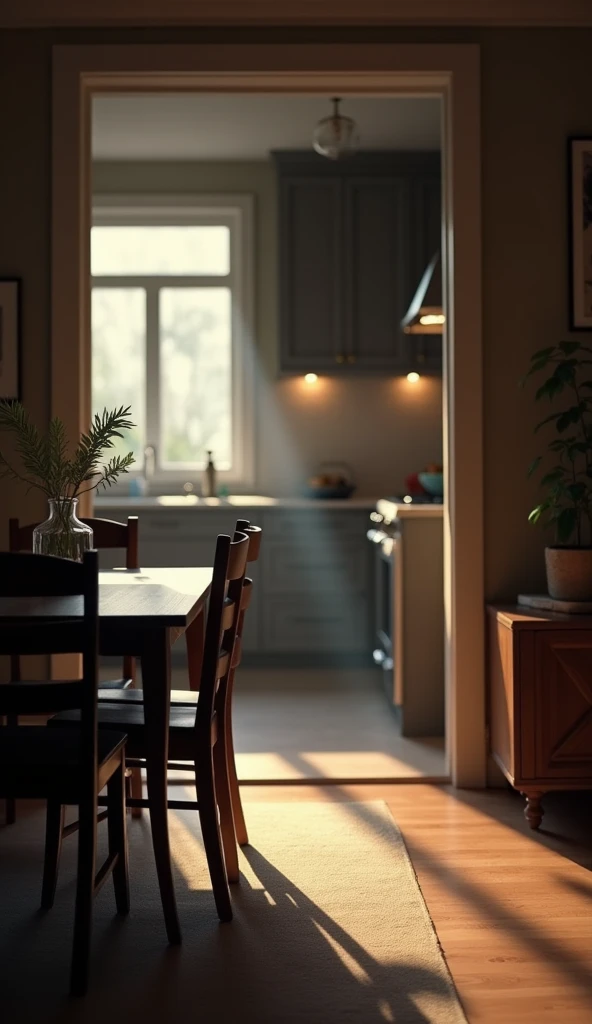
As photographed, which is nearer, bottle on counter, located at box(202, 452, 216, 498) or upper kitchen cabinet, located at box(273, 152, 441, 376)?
upper kitchen cabinet, located at box(273, 152, 441, 376)

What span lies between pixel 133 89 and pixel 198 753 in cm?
244

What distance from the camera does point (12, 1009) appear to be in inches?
81.2

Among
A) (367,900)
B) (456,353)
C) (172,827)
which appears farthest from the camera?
(456,353)

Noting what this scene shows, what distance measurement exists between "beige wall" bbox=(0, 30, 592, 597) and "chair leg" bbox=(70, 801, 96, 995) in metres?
1.97

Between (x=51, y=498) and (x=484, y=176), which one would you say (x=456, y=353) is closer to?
(x=484, y=176)

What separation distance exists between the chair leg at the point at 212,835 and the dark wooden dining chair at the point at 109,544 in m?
0.66

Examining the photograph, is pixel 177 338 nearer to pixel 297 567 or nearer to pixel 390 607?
pixel 297 567

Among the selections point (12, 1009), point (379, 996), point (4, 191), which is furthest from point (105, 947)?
point (4, 191)

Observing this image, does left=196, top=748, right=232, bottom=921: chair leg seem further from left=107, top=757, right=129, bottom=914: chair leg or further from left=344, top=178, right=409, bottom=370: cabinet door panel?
left=344, top=178, right=409, bottom=370: cabinet door panel

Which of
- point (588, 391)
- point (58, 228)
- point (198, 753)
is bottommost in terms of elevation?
point (198, 753)

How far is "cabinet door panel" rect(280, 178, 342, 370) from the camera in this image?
609cm

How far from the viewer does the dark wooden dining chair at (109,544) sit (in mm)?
3217

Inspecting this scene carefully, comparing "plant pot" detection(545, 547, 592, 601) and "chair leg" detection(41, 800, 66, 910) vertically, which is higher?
"plant pot" detection(545, 547, 592, 601)

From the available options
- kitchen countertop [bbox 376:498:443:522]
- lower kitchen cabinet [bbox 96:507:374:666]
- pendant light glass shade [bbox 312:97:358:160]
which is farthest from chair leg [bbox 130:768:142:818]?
pendant light glass shade [bbox 312:97:358:160]
